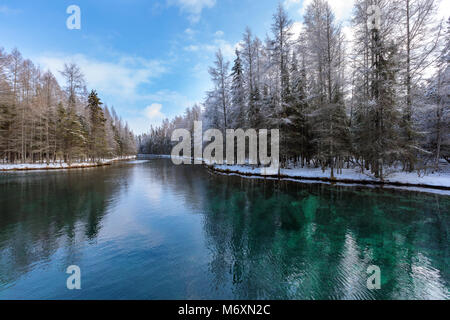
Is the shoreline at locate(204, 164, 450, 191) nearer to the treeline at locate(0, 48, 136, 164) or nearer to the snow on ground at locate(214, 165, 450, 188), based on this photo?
the snow on ground at locate(214, 165, 450, 188)

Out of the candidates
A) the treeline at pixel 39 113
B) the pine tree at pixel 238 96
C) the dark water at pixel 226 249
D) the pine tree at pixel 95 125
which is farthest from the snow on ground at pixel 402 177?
the pine tree at pixel 95 125

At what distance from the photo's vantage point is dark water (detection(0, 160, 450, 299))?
3.75 metres

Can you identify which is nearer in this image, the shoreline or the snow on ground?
the snow on ground

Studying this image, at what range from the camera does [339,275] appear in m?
4.13

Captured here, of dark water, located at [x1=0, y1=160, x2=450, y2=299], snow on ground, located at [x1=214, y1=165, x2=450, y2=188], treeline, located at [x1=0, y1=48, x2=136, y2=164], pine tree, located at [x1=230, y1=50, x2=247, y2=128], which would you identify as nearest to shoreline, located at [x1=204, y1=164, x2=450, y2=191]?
snow on ground, located at [x1=214, y1=165, x2=450, y2=188]

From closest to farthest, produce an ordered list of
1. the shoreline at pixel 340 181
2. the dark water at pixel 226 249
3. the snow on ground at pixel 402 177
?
the dark water at pixel 226 249
the snow on ground at pixel 402 177
the shoreline at pixel 340 181

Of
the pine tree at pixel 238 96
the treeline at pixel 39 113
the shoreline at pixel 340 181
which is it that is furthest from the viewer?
the treeline at pixel 39 113

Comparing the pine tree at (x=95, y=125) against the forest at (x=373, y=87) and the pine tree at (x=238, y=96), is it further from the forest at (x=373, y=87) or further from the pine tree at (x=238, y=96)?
the forest at (x=373, y=87)

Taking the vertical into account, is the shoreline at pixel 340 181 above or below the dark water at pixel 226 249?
above

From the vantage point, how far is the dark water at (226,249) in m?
3.75

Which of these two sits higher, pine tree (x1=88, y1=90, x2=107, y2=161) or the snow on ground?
pine tree (x1=88, y1=90, x2=107, y2=161)

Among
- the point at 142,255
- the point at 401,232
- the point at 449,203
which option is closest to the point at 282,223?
the point at 401,232
